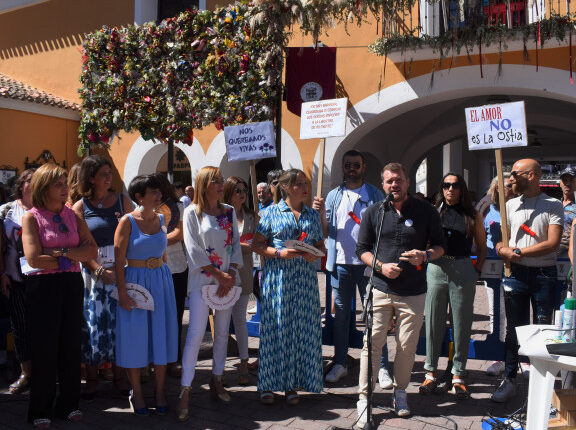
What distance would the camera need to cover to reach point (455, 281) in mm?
4957

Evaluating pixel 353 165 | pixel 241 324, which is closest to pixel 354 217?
pixel 353 165

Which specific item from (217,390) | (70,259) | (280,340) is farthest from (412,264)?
(70,259)

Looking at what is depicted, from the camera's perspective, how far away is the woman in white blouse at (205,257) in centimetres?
456

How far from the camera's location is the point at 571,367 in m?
2.98

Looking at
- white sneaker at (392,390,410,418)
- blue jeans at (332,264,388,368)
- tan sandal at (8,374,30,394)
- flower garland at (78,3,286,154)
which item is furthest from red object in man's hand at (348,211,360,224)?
flower garland at (78,3,286,154)

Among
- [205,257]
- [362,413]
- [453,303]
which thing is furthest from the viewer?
[453,303]

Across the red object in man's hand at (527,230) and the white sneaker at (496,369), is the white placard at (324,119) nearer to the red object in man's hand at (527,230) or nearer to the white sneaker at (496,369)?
the red object in man's hand at (527,230)

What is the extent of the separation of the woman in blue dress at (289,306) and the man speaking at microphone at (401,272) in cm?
50

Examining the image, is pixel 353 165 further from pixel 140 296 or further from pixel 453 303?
pixel 140 296

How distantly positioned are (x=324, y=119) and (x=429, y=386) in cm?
310

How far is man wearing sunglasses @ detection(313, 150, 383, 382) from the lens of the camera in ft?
17.6


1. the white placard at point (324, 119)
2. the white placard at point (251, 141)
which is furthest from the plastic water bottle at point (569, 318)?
the white placard at point (251, 141)

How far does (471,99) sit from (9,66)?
1199 cm

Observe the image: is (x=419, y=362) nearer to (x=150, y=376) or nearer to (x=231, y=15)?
(x=150, y=376)
